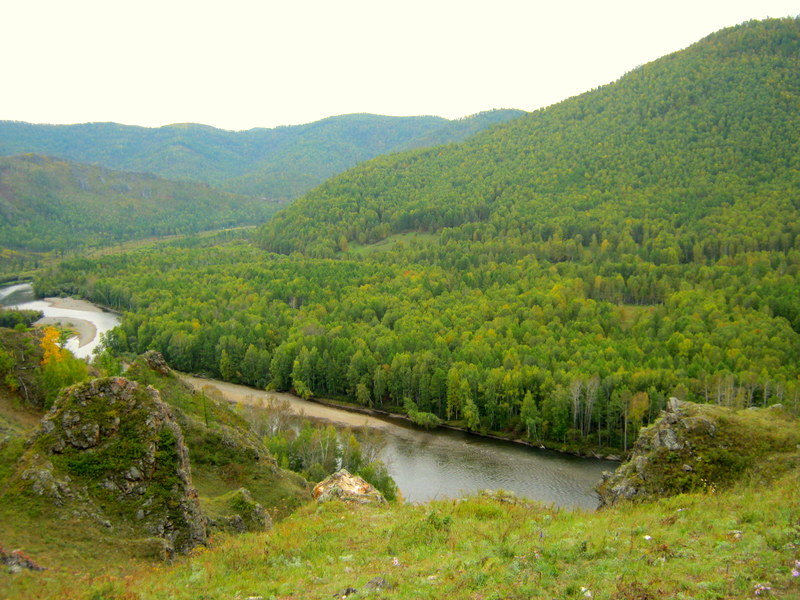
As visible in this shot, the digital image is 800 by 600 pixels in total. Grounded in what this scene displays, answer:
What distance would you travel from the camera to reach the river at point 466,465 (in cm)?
6012

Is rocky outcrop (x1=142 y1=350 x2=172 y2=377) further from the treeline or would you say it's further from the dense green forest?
the treeline

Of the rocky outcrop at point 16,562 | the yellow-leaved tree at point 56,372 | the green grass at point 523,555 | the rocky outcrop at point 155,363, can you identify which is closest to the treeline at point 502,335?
the yellow-leaved tree at point 56,372

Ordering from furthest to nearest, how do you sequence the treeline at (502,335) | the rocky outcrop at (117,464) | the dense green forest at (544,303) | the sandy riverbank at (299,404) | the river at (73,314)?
the river at (73,314), the sandy riverbank at (299,404), the dense green forest at (544,303), the treeline at (502,335), the rocky outcrop at (117,464)

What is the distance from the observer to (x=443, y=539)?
22469mm

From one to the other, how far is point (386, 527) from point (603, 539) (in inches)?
405

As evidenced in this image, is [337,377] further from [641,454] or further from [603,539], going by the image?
[603,539]

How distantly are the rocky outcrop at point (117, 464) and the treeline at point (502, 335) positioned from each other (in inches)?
2213

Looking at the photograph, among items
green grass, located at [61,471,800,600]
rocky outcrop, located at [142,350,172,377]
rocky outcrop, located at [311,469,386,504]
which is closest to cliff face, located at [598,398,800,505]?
green grass, located at [61,471,800,600]

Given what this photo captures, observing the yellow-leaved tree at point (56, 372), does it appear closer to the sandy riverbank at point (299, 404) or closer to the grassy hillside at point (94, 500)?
the grassy hillside at point (94, 500)

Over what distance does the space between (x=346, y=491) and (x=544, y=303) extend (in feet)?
261

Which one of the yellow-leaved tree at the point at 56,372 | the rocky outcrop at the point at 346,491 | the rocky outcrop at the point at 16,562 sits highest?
the rocky outcrop at the point at 16,562

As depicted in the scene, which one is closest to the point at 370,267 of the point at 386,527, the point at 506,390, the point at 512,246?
the point at 512,246

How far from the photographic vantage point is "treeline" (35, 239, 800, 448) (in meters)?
75.4

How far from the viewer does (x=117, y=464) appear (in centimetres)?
2655
